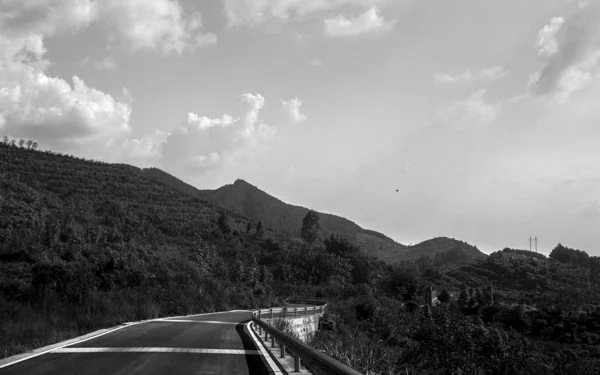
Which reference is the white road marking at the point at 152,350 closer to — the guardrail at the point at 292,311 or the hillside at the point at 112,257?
the hillside at the point at 112,257

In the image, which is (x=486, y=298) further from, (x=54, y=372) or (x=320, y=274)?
(x=54, y=372)

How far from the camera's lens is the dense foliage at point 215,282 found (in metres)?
19.6

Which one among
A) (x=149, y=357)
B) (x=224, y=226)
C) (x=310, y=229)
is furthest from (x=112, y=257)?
(x=310, y=229)

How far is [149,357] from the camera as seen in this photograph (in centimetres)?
1045

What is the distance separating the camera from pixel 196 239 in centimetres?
7562

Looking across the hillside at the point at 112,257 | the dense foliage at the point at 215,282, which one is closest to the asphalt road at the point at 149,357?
the hillside at the point at 112,257

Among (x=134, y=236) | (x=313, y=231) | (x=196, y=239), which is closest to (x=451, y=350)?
(x=134, y=236)

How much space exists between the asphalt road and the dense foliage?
1447mm

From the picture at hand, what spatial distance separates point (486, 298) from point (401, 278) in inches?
553

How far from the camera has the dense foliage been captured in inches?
771

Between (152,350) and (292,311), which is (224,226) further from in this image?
(152,350)

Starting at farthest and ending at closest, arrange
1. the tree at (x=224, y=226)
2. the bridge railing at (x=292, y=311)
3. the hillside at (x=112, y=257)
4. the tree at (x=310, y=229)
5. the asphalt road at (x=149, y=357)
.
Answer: the tree at (x=310, y=229) → the tree at (x=224, y=226) → the bridge railing at (x=292, y=311) → the hillside at (x=112, y=257) → the asphalt road at (x=149, y=357)

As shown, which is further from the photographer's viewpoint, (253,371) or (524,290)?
(524,290)

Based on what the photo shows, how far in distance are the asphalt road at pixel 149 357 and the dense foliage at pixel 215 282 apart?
1447mm
